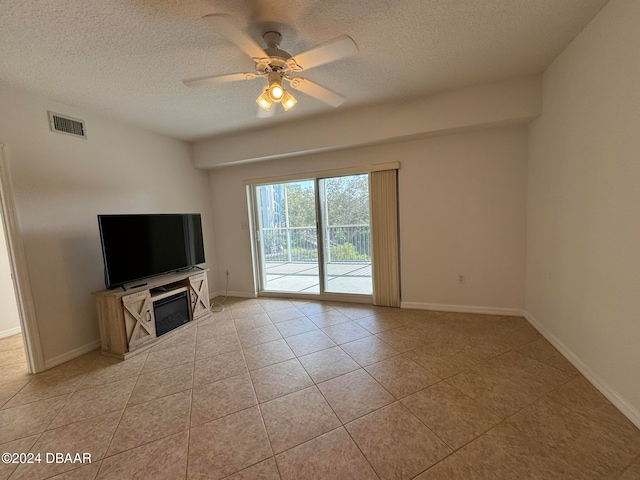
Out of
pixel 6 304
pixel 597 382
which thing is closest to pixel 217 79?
pixel 597 382

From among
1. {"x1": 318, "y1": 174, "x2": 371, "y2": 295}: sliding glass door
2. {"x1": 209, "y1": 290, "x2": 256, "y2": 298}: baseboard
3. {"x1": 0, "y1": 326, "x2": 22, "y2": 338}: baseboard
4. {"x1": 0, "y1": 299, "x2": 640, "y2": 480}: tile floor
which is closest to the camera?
{"x1": 0, "y1": 299, "x2": 640, "y2": 480}: tile floor

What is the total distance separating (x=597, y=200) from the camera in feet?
6.13

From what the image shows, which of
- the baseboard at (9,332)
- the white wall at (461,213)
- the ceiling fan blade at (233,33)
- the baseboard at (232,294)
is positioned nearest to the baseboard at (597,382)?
the white wall at (461,213)

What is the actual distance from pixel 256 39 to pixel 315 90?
0.53 metres

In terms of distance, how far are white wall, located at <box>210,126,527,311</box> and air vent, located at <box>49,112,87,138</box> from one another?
9.06 feet

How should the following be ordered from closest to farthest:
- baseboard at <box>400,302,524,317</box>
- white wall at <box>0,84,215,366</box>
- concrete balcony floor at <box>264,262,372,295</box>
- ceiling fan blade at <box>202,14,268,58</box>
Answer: ceiling fan blade at <box>202,14,268,58</box>
white wall at <box>0,84,215,366</box>
baseboard at <box>400,302,524,317</box>
concrete balcony floor at <box>264,262,372,295</box>

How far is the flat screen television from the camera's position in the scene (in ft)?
8.70

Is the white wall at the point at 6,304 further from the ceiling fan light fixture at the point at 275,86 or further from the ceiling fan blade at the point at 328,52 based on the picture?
the ceiling fan blade at the point at 328,52

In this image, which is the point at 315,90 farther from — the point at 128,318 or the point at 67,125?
the point at 128,318

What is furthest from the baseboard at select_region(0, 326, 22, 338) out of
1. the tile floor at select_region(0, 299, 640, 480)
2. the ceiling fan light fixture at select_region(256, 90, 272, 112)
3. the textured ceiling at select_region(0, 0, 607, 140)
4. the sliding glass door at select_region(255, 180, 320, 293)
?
the ceiling fan light fixture at select_region(256, 90, 272, 112)

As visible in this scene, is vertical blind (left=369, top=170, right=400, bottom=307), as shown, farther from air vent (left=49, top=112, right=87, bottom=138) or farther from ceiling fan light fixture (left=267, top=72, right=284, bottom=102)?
air vent (left=49, top=112, right=87, bottom=138)

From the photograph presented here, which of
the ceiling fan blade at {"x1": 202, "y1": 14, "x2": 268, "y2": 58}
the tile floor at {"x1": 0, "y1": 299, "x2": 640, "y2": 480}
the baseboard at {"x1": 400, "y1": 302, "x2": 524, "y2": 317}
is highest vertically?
the ceiling fan blade at {"x1": 202, "y1": 14, "x2": 268, "y2": 58}

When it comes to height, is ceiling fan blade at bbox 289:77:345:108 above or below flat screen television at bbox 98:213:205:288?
above

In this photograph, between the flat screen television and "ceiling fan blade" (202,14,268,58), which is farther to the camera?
the flat screen television
